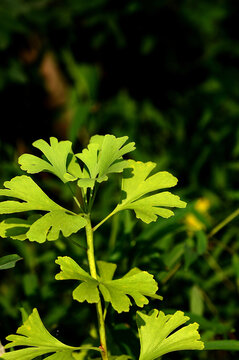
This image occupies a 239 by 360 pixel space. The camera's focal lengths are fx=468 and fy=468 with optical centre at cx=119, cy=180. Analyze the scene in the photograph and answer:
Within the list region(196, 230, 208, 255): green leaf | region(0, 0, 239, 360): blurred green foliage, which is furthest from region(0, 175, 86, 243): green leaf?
region(0, 0, 239, 360): blurred green foliage

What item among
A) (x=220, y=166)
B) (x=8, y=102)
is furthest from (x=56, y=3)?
(x=220, y=166)

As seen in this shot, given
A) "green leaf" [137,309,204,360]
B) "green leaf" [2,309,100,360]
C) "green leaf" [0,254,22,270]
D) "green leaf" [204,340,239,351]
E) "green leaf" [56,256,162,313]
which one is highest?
"green leaf" [0,254,22,270]

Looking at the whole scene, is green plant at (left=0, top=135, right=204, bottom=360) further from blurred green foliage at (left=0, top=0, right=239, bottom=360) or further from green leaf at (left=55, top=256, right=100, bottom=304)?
blurred green foliage at (left=0, top=0, right=239, bottom=360)

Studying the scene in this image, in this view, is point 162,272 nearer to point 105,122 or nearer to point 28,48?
point 105,122

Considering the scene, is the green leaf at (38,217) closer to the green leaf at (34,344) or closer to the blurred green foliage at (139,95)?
the green leaf at (34,344)

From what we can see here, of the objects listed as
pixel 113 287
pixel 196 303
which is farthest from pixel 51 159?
pixel 196 303

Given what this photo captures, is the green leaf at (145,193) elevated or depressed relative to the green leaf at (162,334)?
elevated

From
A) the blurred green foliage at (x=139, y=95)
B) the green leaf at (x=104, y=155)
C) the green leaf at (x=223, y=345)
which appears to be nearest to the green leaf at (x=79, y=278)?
the green leaf at (x=104, y=155)
